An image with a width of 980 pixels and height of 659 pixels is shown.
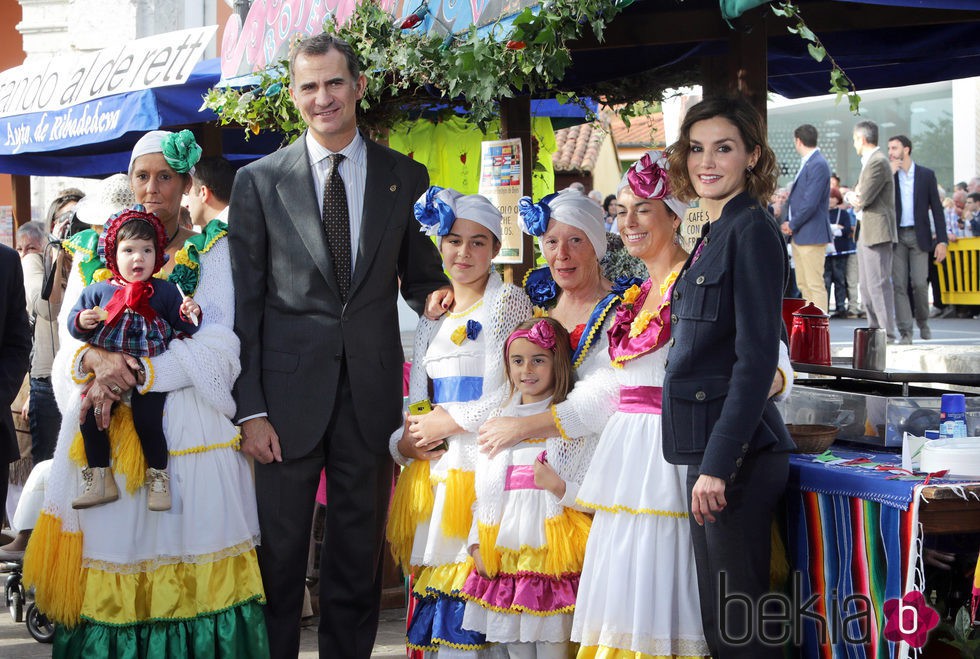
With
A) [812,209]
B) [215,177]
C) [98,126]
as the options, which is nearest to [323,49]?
[215,177]

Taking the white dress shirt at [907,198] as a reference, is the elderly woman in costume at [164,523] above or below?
below

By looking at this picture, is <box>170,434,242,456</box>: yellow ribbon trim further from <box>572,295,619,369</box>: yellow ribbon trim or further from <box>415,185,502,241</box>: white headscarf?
<box>572,295,619,369</box>: yellow ribbon trim

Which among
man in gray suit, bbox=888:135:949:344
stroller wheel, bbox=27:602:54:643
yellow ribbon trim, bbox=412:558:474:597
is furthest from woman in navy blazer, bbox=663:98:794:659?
man in gray suit, bbox=888:135:949:344

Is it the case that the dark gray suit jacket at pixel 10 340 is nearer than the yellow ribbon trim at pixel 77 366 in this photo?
No

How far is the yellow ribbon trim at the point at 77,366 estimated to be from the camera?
394cm

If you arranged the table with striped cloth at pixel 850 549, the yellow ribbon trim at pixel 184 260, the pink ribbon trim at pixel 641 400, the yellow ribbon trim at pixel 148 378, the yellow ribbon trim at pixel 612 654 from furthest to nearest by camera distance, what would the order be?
the yellow ribbon trim at pixel 184 260, the yellow ribbon trim at pixel 148 378, the pink ribbon trim at pixel 641 400, the yellow ribbon trim at pixel 612 654, the table with striped cloth at pixel 850 549

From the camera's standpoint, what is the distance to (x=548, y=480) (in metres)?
3.89

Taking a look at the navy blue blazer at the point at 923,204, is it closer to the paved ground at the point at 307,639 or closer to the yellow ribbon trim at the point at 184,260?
the paved ground at the point at 307,639

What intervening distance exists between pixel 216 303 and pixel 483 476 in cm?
109

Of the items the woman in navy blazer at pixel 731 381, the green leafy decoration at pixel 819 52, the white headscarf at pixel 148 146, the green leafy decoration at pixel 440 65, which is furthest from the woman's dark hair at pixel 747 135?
the white headscarf at pixel 148 146

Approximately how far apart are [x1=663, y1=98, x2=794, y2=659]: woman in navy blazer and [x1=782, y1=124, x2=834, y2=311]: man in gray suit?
302 inches

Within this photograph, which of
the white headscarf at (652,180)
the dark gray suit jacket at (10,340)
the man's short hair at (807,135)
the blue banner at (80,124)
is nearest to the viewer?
the white headscarf at (652,180)

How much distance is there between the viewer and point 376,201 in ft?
13.4
